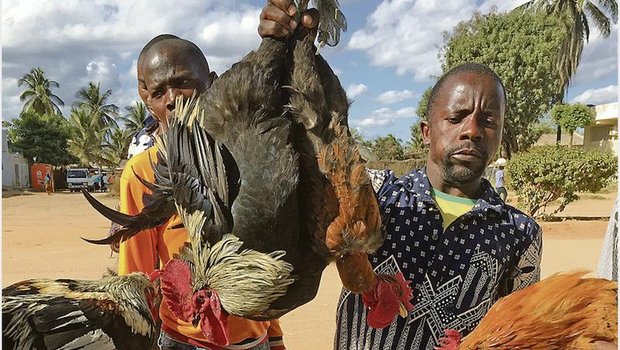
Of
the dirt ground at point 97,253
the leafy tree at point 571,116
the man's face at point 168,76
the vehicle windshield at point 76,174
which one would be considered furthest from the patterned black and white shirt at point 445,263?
the vehicle windshield at point 76,174

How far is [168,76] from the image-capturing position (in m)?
2.34

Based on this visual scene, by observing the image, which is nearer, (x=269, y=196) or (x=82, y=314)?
(x=269, y=196)

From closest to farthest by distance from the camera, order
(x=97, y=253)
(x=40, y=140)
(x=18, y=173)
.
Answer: (x=97, y=253), (x=18, y=173), (x=40, y=140)

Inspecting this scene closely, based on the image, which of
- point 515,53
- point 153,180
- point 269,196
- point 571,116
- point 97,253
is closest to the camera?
point 269,196

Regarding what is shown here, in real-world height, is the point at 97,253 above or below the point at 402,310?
below

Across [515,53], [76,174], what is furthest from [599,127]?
[76,174]

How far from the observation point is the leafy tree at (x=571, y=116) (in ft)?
105

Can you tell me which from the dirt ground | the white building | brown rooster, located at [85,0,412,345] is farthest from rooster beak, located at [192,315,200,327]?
the white building

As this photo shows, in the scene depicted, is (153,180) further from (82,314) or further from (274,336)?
(274,336)

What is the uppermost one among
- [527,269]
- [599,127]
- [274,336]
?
[599,127]

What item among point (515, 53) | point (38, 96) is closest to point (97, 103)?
point (38, 96)

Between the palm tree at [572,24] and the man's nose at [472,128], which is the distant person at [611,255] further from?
the palm tree at [572,24]

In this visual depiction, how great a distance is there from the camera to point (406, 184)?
225cm

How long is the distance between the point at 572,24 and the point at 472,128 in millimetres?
34001
